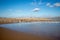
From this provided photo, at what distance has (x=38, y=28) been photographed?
1.80 meters

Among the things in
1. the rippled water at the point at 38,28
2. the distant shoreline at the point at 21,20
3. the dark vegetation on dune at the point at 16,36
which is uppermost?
the distant shoreline at the point at 21,20

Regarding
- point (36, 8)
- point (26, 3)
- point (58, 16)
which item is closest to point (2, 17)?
point (26, 3)

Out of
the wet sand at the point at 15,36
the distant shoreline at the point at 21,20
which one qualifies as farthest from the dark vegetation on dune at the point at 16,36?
the distant shoreline at the point at 21,20

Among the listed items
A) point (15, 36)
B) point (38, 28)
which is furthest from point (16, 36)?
point (38, 28)

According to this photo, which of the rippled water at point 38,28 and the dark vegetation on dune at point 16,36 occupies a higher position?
the rippled water at point 38,28

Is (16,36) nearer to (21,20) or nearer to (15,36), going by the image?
(15,36)

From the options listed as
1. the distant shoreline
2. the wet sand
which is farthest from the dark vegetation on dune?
the distant shoreline

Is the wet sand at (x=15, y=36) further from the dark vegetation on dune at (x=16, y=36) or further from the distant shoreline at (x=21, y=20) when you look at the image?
the distant shoreline at (x=21, y=20)

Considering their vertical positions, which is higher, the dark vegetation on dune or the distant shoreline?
the distant shoreline

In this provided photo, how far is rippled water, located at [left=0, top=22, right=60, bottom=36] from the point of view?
1780 millimetres

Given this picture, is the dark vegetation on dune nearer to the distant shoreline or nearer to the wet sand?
the wet sand

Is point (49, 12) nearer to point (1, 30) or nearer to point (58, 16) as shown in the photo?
point (58, 16)

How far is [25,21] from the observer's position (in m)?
1.79

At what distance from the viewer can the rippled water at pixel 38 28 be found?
1.78m
